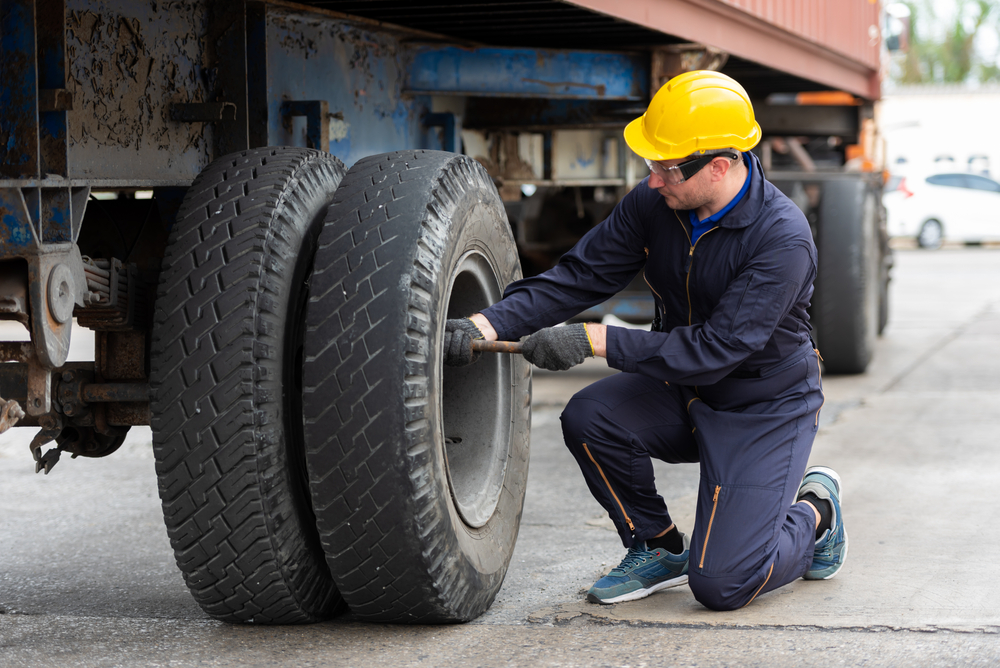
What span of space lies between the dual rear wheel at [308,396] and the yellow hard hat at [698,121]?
595mm

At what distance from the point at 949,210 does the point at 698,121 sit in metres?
20.9

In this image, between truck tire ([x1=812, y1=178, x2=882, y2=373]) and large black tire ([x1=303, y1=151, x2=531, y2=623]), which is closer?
large black tire ([x1=303, y1=151, x2=531, y2=623])

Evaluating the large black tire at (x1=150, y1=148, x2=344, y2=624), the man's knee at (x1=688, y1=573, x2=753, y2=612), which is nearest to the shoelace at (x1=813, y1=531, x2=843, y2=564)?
the man's knee at (x1=688, y1=573, x2=753, y2=612)

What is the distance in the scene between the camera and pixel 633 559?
3.29 metres

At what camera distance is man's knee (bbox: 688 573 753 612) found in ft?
10.0

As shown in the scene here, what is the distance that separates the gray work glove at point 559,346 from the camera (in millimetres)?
2949

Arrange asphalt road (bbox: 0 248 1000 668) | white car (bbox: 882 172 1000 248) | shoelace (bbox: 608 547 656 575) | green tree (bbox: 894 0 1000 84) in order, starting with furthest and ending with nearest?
green tree (bbox: 894 0 1000 84)
white car (bbox: 882 172 1000 248)
shoelace (bbox: 608 547 656 575)
asphalt road (bbox: 0 248 1000 668)

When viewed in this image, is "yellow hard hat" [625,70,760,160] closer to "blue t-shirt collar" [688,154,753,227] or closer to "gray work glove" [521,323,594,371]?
"blue t-shirt collar" [688,154,753,227]

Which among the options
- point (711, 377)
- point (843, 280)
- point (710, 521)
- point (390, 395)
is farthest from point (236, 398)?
point (843, 280)

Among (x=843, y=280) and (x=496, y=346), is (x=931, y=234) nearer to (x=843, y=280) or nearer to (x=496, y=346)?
(x=843, y=280)

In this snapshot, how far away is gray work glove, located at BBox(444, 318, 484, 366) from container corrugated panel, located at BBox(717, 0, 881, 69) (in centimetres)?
270

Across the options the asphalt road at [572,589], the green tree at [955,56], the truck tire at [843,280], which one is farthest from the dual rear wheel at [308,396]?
the green tree at [955,56]

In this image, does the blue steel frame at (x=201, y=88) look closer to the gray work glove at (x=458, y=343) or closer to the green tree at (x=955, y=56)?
the gray work glove at (x=458, y=343)

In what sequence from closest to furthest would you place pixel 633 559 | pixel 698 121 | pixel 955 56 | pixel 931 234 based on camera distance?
pixel 698 121 < pixel 633 559 < pixel 931 234 < pixel 955 56
